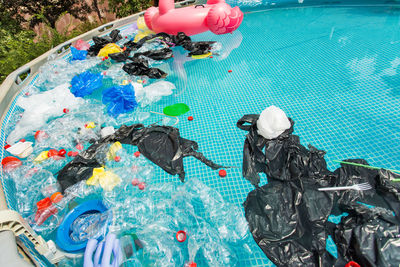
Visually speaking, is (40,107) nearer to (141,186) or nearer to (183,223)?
(141,186)

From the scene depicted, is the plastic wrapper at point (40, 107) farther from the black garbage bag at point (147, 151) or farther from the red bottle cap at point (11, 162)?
the black garbage bag at point (147, 151)

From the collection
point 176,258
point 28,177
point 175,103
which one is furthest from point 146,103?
Answer: point 176,258

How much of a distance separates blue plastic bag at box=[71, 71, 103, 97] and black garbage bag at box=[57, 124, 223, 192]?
5.19ft

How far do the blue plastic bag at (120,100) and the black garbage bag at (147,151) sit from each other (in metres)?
0.52

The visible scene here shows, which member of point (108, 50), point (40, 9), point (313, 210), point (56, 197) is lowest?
point (313, 210)

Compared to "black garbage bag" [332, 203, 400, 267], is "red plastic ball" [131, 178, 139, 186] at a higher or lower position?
higher

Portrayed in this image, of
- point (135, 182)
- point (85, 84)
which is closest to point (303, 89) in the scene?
point (135, 182)

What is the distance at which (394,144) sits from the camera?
2.49m

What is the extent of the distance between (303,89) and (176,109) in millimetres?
2081

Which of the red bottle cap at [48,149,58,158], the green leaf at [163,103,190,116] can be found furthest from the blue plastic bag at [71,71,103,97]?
the green leaf at [163,103,190,116]

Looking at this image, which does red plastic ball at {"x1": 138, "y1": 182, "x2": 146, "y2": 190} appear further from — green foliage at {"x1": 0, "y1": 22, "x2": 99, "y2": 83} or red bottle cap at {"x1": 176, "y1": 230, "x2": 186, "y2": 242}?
green foliage at {"x1": 0, "y1": 22, "x2": 99, "y2": 83}

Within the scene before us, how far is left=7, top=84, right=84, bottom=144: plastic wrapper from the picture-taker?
126 inches

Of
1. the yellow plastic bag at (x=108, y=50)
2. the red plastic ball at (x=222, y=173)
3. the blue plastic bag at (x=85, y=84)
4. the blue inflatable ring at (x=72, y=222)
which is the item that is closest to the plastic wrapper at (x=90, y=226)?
the blue inflatable ring at (x=72, y=222)

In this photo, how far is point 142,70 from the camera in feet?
14.1
